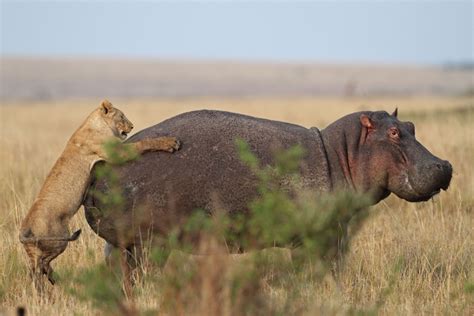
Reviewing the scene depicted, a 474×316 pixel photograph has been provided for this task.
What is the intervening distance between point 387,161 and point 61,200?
2559 mm

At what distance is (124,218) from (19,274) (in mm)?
1180

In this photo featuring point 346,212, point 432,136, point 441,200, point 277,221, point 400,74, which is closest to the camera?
point 277,221

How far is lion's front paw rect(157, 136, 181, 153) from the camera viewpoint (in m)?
6.76

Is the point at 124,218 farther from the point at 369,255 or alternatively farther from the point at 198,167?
the point at 369,255

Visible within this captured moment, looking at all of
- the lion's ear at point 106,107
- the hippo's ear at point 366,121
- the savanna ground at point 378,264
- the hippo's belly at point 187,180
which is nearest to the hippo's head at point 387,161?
the hippo's ear at point 366,121

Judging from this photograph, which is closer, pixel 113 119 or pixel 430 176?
pixel 430 176

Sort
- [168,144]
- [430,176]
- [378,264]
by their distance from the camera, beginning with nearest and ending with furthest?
[168,144] < [430,176] < [378,264]

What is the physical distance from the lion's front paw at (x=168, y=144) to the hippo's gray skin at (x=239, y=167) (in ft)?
0.19

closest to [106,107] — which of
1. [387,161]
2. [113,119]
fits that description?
[113,119]

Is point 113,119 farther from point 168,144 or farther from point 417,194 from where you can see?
point 417,194

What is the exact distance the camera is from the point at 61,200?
663 cm

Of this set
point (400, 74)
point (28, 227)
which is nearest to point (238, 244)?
point (28, 227)

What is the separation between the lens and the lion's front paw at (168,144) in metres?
6.76

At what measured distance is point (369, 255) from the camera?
7637 millimetres
